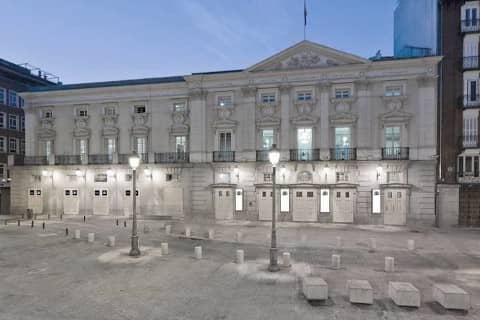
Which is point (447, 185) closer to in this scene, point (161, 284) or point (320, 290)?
point (320, 290)

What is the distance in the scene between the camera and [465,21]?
76.8ft

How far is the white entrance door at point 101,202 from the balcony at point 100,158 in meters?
3.03

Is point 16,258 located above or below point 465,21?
below

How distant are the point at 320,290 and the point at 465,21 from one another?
1060 inches

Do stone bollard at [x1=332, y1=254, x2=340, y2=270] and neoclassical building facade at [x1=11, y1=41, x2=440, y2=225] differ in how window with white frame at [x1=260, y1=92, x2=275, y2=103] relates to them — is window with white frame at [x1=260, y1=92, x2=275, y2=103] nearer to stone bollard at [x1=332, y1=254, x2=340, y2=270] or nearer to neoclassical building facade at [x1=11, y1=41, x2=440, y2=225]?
neoclassical building facade at [x1=11, y1=41, x2=440, y2=225]

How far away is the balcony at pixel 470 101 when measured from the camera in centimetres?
2307

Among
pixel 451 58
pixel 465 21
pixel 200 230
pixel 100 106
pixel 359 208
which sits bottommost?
pixel 200 230

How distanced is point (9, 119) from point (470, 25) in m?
51.2

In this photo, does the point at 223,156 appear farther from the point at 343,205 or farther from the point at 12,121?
the point at 12,121

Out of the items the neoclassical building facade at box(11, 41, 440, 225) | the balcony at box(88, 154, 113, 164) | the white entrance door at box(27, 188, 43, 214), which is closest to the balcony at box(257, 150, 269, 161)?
the neoclassical building facade at box(11, 41, 440, 225)

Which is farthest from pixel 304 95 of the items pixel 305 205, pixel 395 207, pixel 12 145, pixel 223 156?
pixel 12 145

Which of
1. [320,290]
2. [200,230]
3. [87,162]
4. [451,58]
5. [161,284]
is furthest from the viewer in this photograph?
[87,162]

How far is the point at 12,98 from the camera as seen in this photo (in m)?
36.3

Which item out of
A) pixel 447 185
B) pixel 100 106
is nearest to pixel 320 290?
pixel 447 185
